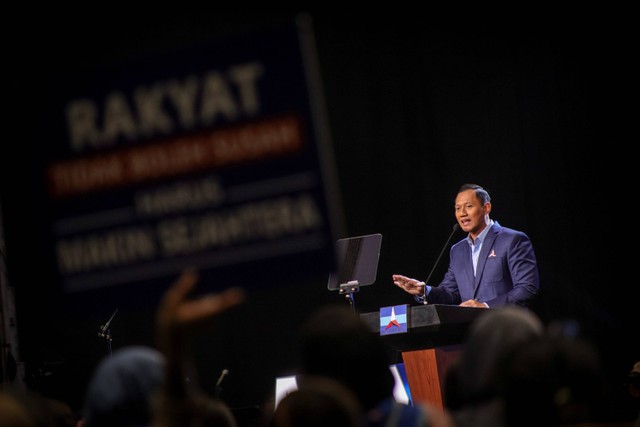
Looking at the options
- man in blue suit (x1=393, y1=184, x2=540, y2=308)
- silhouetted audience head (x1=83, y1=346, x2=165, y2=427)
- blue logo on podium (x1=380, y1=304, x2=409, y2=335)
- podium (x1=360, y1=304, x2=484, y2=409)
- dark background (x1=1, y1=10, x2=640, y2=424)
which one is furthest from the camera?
dark background (x1=1, y1=10, x2=640, y2=424)

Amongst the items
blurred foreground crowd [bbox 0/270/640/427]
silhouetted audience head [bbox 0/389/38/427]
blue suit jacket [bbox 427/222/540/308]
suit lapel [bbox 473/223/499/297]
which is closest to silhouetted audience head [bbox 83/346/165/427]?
blurred foreground crowd [bbox 0/270/640/427]

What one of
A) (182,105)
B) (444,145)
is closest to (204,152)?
(182,105)

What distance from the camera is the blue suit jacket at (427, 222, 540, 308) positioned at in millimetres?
6004

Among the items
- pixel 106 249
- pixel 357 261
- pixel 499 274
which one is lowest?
pixel 499 274

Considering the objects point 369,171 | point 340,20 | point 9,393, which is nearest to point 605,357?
point 369,171

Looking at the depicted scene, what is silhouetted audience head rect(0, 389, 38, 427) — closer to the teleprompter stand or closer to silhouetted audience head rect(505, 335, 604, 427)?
silhouetted audience head rect(505, 335, 604, 427)

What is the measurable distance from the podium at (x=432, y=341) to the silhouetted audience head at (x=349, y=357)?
2871mm

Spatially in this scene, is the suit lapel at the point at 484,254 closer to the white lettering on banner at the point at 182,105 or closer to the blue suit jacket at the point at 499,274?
the blue suit jacket at the point at 499,274

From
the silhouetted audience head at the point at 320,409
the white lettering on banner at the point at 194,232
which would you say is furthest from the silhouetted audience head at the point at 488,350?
the white lettering on banner at the point at 194,232

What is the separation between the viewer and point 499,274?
6230 mm

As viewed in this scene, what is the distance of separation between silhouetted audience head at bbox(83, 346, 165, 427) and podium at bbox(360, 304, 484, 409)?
3117 millimetres

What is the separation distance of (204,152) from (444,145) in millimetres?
5653

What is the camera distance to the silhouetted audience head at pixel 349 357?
218 centimetres

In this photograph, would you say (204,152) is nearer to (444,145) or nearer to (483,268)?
(483,268)
